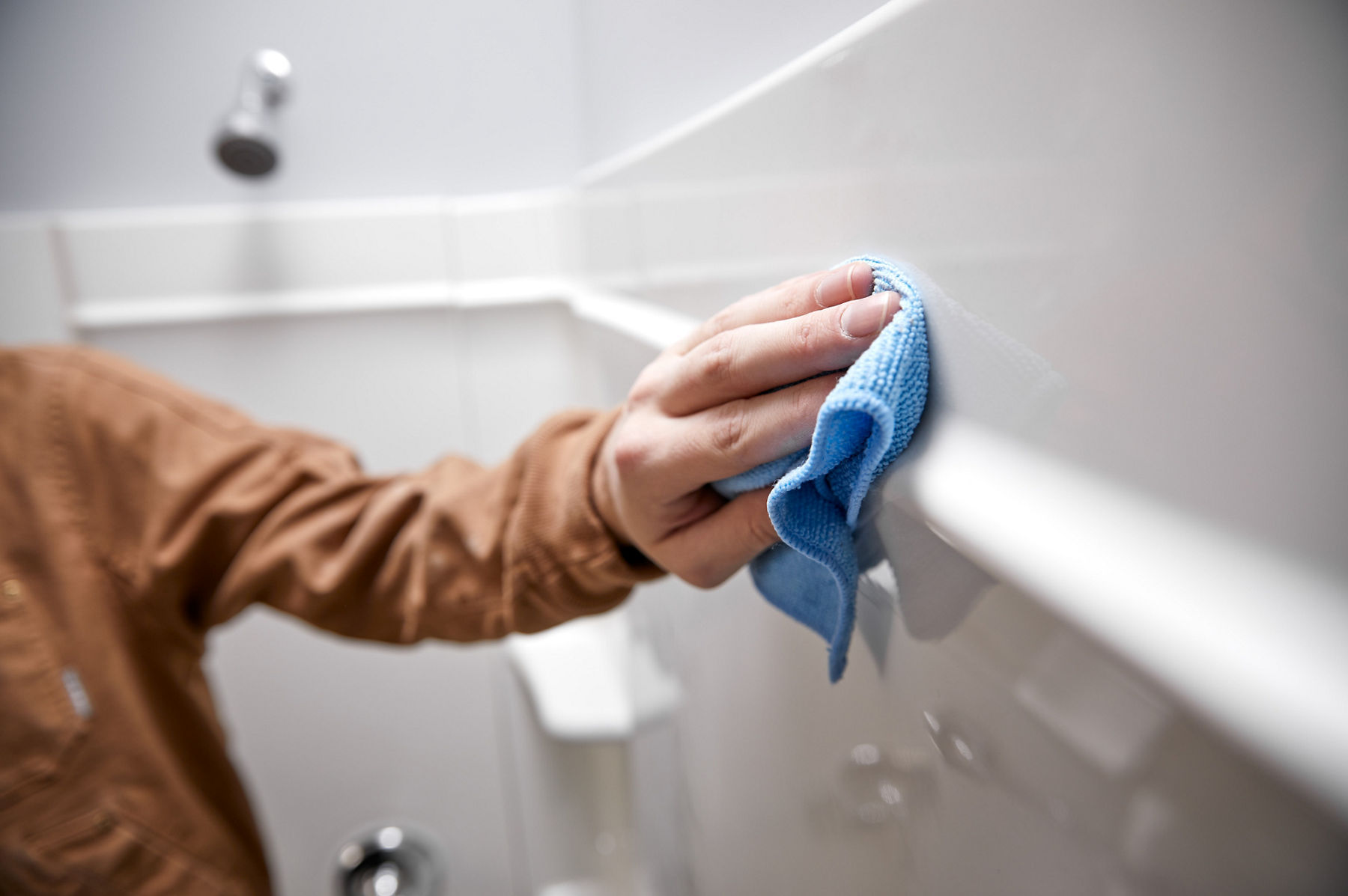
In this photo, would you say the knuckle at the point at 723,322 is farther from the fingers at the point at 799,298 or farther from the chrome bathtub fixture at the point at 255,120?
the chrome bathtub fixture at the point at 255,120

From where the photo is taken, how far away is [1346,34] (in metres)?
0.10

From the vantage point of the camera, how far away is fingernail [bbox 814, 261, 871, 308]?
0.19 meters

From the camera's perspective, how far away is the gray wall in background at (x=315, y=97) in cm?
72

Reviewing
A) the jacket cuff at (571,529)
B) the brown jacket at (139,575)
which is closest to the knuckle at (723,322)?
the jacket cuff at (571,529)

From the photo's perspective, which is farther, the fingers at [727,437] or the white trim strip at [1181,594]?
the fingers at [727,437]

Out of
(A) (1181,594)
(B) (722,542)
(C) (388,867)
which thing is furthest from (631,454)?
(C) (388,867)

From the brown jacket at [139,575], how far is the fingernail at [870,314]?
288 millimetres

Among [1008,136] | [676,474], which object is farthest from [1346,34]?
[676,474]

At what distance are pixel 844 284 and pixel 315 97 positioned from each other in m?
0.77

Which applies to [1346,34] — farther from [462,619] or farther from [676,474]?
[462,619]

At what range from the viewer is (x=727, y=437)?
23 centimetres

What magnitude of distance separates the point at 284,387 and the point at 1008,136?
2.65 ft

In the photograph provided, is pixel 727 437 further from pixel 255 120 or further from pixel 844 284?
pixel 255 120

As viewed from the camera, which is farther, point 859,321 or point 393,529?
point 393,529
